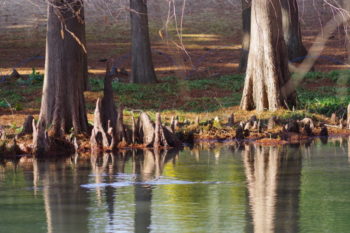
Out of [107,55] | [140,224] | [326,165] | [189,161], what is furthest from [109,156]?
[107,55]

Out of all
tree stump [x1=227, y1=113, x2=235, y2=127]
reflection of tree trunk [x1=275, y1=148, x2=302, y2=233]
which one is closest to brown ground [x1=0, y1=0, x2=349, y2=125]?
tree stump [x1=227, y1=113, x2=235, y2=127]

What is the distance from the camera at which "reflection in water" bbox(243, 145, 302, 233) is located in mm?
10453

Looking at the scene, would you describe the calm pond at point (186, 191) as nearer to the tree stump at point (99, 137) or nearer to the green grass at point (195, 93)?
the tree stump at point (99, 137)

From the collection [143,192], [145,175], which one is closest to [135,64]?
[145,175]

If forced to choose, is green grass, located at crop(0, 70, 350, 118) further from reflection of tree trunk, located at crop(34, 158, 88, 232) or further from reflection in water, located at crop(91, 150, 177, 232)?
reflection of tree trunk, located at crop(34, 158, 88, 232)

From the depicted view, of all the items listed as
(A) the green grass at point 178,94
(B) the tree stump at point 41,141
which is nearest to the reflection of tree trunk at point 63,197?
(B) the tree stump at point 41,141

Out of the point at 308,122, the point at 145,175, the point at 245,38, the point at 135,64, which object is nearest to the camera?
the point at 145,175

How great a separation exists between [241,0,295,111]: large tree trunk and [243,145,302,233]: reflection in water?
11.5 ft

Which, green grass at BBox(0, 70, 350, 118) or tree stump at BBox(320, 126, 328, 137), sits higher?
green grass at BBox(0, 70, 350, 118)

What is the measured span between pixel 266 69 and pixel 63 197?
9.69m

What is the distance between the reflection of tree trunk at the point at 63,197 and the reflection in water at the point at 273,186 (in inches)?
88.4

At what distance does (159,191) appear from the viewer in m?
12.9

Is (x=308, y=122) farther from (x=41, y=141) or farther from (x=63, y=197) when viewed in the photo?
(x=63, y=197)

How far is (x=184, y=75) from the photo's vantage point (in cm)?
2891
